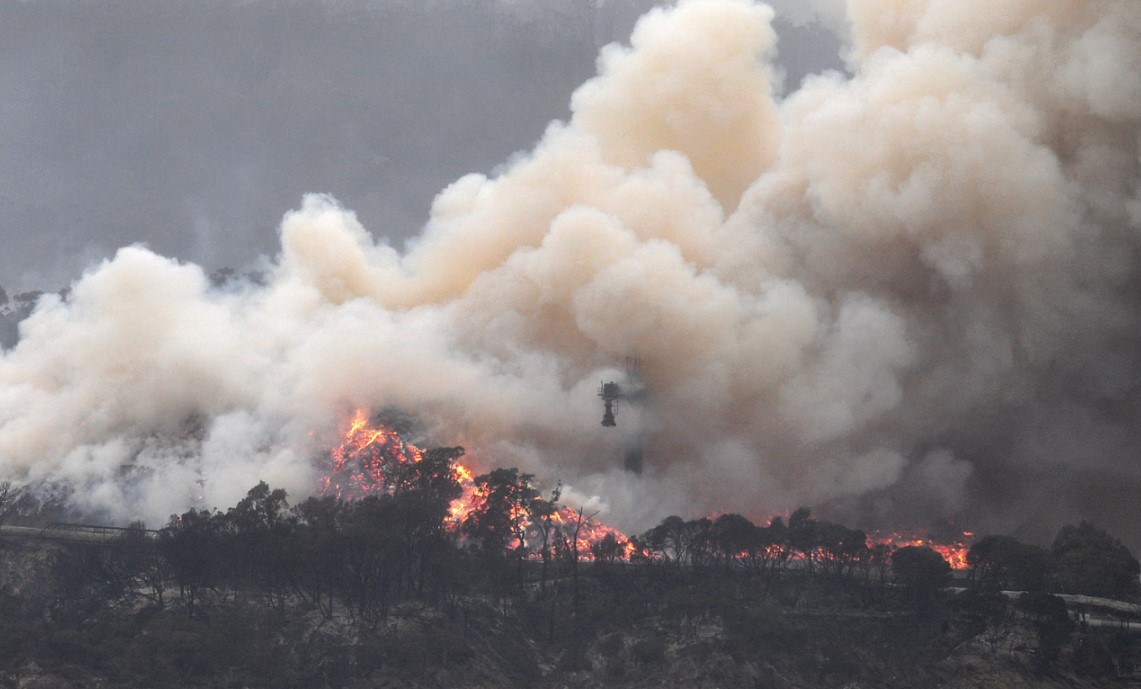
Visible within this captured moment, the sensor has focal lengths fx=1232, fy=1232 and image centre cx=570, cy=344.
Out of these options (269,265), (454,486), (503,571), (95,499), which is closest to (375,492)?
(454,486)

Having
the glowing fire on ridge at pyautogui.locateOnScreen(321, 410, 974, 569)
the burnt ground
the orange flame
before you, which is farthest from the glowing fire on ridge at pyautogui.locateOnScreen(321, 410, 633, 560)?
the orange flame

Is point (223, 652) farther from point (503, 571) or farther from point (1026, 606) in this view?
point (1026, 606)

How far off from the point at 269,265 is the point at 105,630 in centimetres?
11563

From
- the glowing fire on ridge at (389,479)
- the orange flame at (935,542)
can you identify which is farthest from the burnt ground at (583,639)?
the orange flame at (935,542)

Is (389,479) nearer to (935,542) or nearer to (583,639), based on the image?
(583,639)

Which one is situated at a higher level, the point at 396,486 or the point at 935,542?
the point at 396,486

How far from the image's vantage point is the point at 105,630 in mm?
Answer: 74812

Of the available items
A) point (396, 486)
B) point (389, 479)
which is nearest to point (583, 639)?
point (396, 486)

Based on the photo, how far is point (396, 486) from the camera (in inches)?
3450

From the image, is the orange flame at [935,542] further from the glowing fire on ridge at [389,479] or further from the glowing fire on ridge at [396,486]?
the glowing fire on ridge at [389,479]

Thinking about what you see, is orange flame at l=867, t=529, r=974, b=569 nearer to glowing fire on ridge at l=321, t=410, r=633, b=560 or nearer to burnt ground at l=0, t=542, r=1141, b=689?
burnt ground at l=0, t=542, r=1141, b=689

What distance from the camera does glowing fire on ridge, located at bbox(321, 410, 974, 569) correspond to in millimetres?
87625

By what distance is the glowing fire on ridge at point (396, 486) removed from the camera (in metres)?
87.6

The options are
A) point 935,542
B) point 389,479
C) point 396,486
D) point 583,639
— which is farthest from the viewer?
point 935,542
